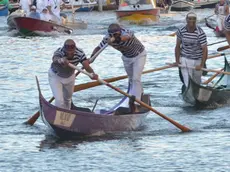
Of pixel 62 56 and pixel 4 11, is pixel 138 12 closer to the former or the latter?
pixel 4 11

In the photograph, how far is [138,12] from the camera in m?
44.6

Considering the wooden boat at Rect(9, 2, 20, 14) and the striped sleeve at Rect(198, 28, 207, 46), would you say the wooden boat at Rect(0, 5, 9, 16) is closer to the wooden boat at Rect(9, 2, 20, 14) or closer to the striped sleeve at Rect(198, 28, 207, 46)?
the wooden boat at Rect(9, 2, 20, 14)

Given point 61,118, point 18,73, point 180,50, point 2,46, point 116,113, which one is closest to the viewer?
point 61,118

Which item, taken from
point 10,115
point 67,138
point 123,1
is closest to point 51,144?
point 67,138

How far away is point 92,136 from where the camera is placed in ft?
51.1

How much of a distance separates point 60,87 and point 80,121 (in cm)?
79

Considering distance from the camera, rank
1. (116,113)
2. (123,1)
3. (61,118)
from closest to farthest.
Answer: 1. (61,118)
2. (116,113)
3. (123,1)

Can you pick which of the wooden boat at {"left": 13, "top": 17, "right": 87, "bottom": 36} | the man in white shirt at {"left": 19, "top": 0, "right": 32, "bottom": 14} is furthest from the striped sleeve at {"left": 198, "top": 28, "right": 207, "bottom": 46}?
the man in white shirt at {"left": 19, "top": 0, "right": 32, "bottom": 14}

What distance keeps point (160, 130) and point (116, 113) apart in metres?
0.84

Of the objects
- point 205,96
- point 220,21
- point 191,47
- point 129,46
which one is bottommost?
point 220,21

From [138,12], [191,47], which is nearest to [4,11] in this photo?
[138,12]

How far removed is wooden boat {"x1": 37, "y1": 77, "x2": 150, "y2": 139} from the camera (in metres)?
14.9

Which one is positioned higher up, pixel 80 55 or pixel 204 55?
pixel 80 55

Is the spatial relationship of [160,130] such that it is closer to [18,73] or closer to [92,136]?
[92,136]
